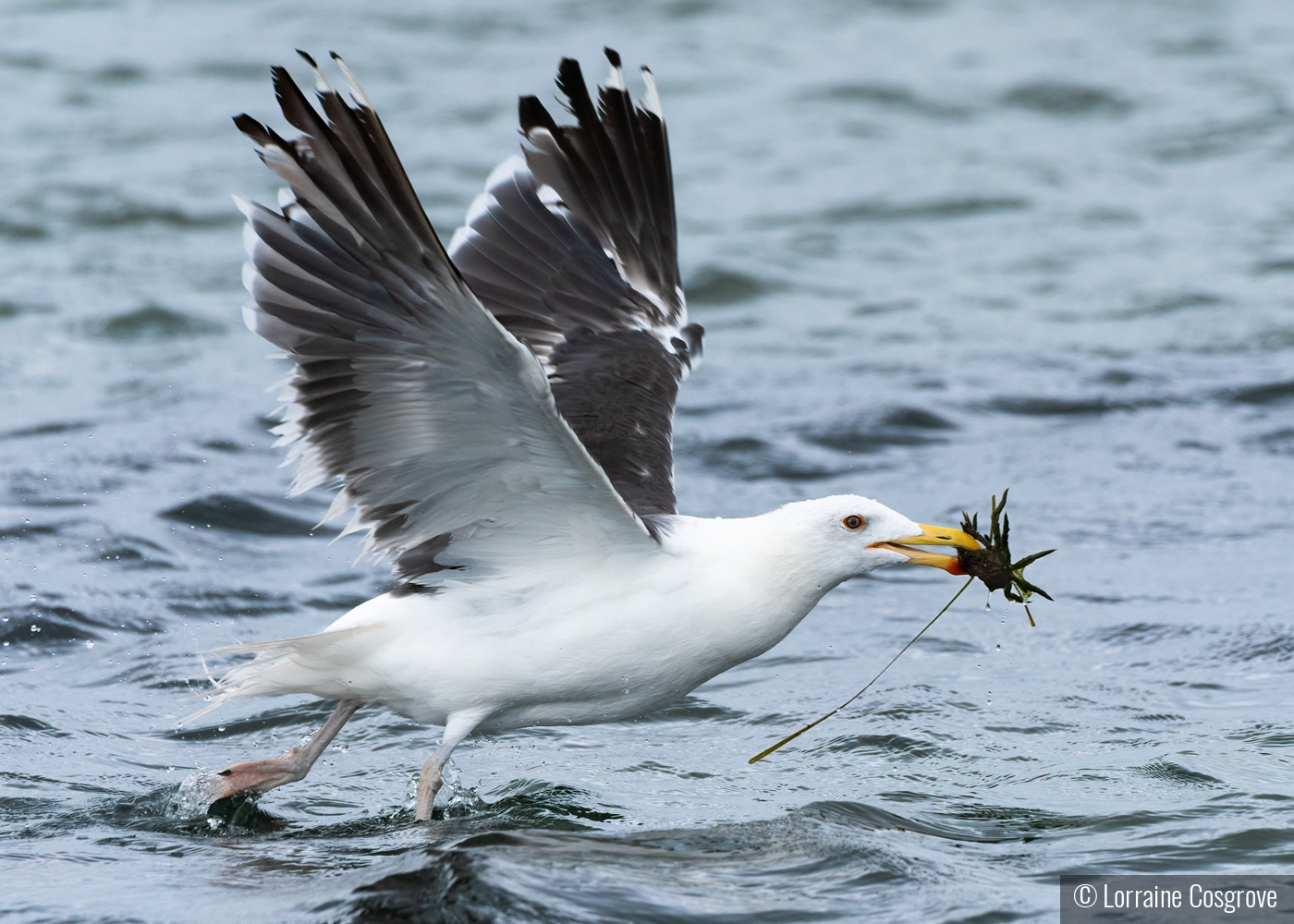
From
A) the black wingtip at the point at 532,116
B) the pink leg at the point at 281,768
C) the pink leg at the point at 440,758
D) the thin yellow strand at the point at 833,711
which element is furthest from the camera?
the black wingtip at the point at 532,116

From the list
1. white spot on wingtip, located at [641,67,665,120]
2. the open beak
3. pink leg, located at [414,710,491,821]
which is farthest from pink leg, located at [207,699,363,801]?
white spot on wingtip, located at [641,67,665,120]

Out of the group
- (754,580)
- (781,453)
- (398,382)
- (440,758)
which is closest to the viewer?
(398,382)

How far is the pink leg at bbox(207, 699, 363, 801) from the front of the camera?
20.9 feet

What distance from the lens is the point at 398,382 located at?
5.45 meters

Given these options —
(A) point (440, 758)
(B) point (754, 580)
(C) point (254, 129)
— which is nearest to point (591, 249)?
(B) point (754, 580)

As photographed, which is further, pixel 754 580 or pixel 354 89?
pixel 754 580

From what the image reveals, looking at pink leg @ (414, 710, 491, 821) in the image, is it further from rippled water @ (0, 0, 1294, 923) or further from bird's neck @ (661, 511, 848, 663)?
bird's neck @ (661, 511, 848, 663)

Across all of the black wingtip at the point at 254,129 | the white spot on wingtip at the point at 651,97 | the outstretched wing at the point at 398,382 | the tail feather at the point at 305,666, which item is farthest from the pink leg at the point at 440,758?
→ the white spot on wingtip at the point at 651,97

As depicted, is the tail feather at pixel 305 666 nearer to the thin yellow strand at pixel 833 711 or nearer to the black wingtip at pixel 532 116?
the thin yellow strand at pixel 833 711

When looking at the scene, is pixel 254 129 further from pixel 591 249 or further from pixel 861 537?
pixel 591 249

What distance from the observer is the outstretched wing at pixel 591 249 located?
765 centimetres

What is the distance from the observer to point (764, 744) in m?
7.15

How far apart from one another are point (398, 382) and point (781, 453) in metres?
5.99

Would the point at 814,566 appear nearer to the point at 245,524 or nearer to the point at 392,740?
the point at 392,740
